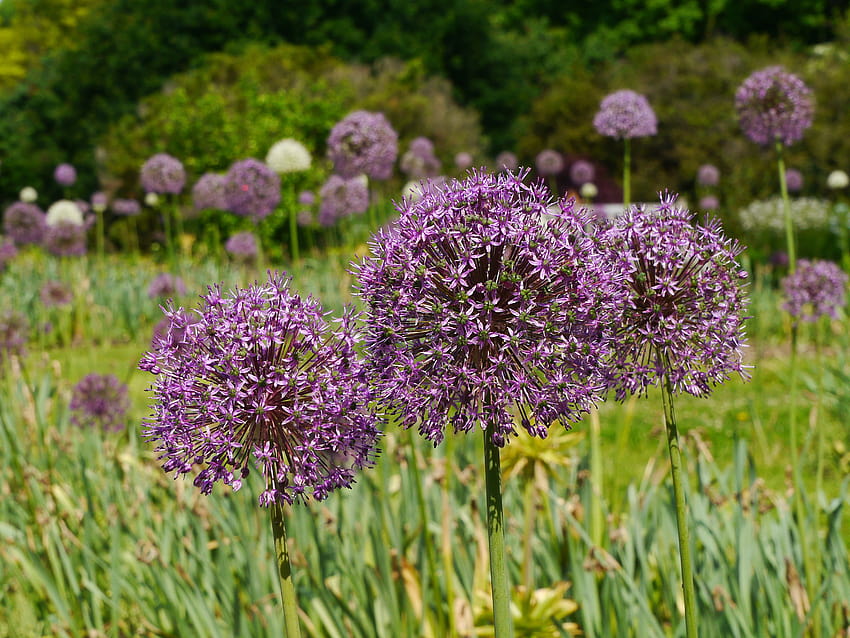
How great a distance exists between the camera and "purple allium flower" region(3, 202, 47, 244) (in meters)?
10.6

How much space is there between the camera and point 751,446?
7074mm

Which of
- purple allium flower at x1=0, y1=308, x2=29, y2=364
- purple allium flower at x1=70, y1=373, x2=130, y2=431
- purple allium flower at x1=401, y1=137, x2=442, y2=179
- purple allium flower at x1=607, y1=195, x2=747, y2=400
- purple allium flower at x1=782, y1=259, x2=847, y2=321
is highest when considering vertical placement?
purple allium flower at x1=401, y1=137, x2=442, y2=179

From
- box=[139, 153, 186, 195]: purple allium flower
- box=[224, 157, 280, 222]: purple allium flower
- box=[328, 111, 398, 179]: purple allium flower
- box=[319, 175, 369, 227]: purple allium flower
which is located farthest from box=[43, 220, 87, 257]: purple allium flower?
box=[328, 111, 398, 179]: purple allium flower

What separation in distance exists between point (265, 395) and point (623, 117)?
347cm

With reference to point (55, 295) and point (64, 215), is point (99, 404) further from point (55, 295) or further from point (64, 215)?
point (64, 215)

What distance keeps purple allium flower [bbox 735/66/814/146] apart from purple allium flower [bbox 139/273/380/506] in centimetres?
275

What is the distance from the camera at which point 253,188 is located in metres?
5.84

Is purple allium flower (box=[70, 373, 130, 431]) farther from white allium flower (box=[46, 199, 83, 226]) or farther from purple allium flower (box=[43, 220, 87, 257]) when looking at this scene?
white allium flower (box=[46, 199, 83, 226])

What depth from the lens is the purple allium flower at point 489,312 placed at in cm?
166

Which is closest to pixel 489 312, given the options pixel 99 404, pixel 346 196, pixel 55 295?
pixel 99 404

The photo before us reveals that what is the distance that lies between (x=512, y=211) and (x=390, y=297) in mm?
307

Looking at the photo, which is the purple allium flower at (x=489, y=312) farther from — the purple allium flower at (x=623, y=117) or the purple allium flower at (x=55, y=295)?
the purple allium flower at (x=55, y=295)

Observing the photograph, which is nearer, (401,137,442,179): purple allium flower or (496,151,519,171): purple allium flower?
(496,151,519,171): purple allium flower

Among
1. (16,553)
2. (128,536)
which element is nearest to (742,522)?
(128,536)
